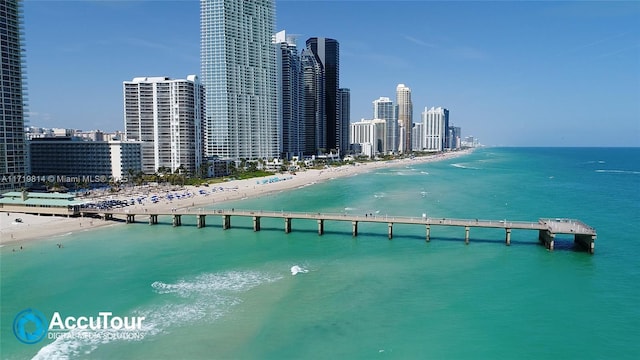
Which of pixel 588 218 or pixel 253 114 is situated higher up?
pixel 253 114

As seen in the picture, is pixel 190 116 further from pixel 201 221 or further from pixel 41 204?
pixel 201 221

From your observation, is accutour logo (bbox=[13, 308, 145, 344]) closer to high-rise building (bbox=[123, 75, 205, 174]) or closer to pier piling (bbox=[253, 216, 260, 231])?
pier piling (bbox=[253, 216, 260, 231])

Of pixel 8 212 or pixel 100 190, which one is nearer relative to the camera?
pixel 8 212

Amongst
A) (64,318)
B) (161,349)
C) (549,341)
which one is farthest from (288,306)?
(549,341)

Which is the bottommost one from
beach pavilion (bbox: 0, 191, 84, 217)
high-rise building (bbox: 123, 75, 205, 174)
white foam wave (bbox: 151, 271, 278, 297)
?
white foam wave (bbox: 151, 271, 278, 297)

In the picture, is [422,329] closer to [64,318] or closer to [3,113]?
[64,318]

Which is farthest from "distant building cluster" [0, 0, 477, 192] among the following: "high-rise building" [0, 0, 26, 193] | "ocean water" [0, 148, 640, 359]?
"ocean water" [0, 148, 640, 359]

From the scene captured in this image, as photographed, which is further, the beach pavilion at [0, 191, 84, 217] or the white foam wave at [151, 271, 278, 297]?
the beach pavilion at [0, 191, 84, 217]
